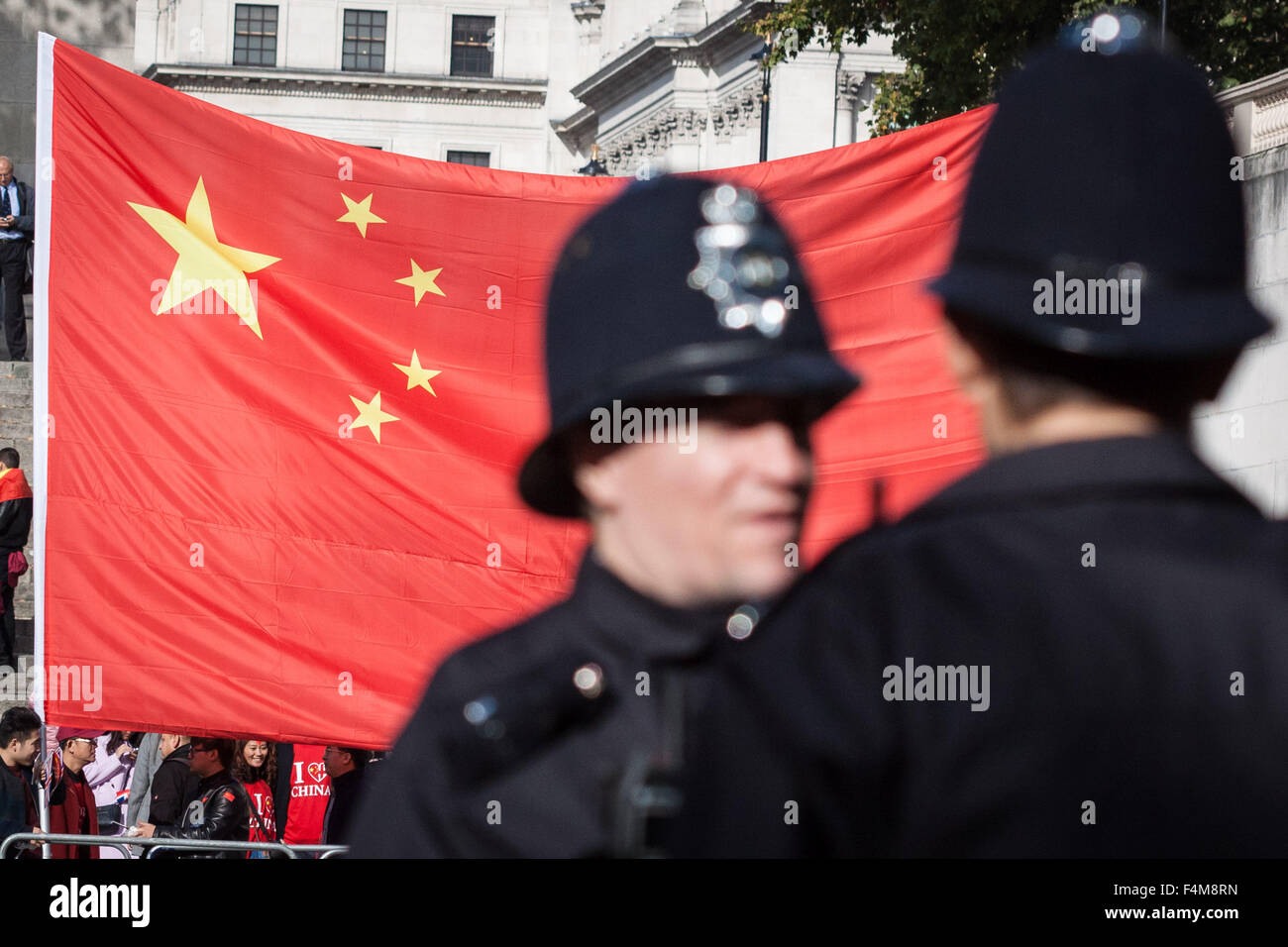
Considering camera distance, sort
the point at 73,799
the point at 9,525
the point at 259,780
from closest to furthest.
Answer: the point at 259,780 → the point at 73,799 → the point at 9,525

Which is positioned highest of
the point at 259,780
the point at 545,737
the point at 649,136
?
the point at 649,136

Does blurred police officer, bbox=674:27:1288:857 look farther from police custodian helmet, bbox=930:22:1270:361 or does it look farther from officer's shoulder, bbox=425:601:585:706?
officer's shoulder, bbox=425:601:585:706

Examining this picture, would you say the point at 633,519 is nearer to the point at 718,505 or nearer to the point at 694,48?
the point at 718,505

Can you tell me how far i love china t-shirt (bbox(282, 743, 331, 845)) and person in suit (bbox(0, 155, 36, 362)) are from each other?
23.0 feet

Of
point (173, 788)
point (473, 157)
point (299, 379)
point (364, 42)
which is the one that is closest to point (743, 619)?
point (299, 379)

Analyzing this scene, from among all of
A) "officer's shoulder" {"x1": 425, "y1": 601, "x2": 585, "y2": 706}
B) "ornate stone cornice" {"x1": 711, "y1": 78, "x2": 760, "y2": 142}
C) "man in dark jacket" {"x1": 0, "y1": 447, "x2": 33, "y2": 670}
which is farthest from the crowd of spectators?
"ornate stone cornice" {"x1": 711, "y1": 78, "x2": 760, "y2": 142}

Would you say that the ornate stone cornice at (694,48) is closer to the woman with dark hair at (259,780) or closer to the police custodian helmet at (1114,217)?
the woman with dark hair at (259,780)

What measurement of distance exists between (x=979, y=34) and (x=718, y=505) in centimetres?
1397

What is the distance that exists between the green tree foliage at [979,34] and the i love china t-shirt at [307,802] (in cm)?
922

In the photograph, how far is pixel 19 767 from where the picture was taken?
21.4 ft

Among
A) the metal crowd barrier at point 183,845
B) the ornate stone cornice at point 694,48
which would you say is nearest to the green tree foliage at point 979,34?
the ornate stone cornice at point 694,48

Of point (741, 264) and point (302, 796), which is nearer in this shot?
point (741, 264)
